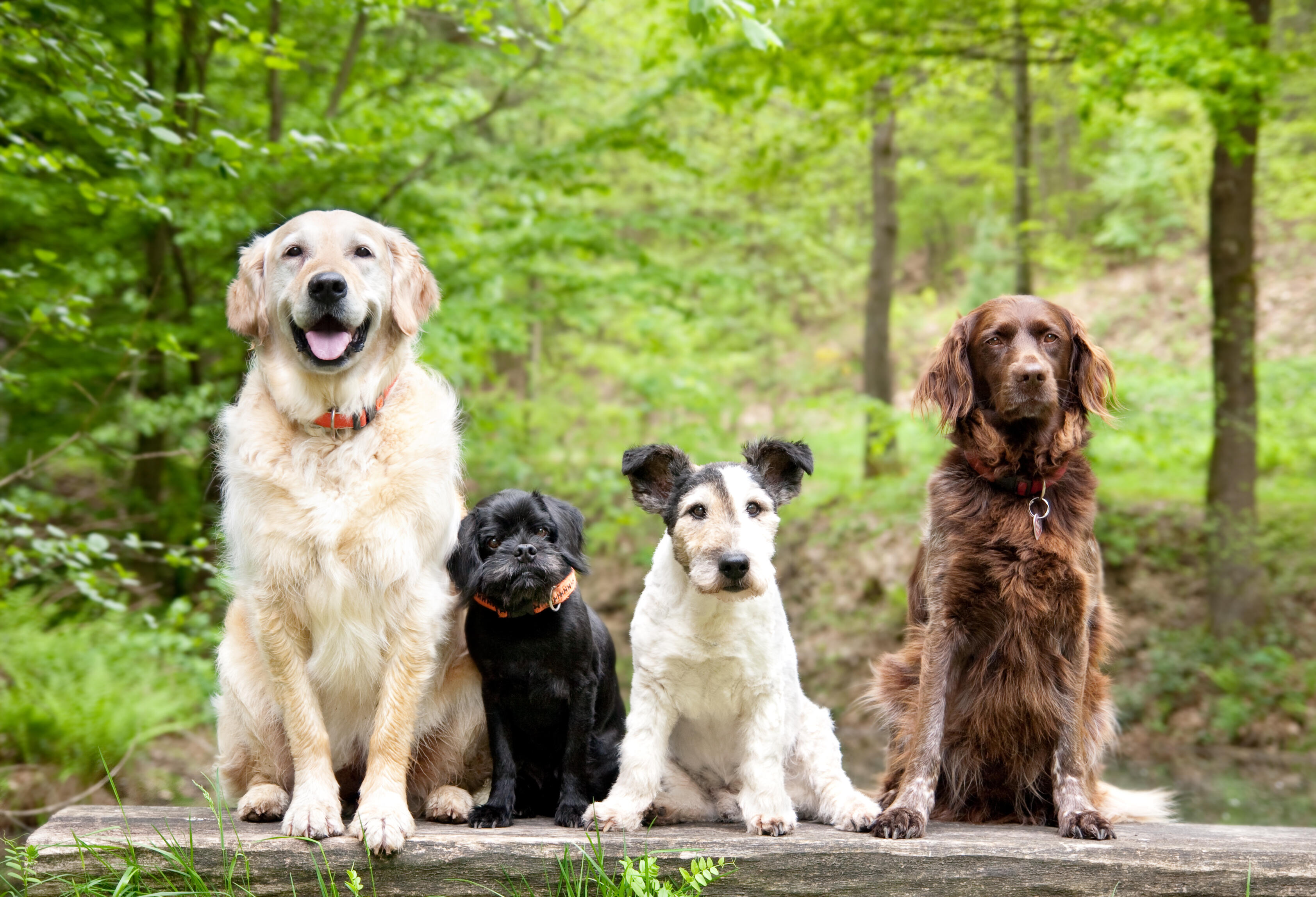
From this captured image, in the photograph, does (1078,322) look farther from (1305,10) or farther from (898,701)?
(1305,10)

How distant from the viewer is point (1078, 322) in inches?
148

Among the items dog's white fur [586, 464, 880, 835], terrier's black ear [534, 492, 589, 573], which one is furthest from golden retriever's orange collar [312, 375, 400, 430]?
dog's white fur [586, 464, 880, 835]

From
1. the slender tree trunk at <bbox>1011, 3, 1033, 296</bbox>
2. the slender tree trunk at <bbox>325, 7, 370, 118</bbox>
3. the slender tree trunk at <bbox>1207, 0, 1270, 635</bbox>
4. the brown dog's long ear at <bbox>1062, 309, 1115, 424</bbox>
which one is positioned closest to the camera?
the brown dog's long ear at <bbox>1062, 309, 1115, 424</bbox>

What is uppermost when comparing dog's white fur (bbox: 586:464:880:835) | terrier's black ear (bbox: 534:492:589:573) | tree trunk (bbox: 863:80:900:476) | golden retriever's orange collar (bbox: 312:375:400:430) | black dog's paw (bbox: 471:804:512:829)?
tree trunk (bbox: 863:80:900:476)

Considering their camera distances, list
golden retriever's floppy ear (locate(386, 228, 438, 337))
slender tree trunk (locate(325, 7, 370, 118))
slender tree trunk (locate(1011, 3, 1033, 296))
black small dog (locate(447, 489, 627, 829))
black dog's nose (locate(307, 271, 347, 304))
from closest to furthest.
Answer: black dog's nose (locate(307, 271, 347, 304))
black small dog (locate(447, 489, 627, 829))
golden retriever's floppy ear (locate(386, 228, 438, 337))
slender tree trunk (locate(325, 7, 370, 118))
slender tree trunk (locate(1011, 3, 1033, 296))

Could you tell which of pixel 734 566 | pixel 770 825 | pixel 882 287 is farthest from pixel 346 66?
pixel 882 287

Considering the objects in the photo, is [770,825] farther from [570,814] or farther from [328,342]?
[328,342]

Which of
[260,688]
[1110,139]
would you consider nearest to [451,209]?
[260,688]

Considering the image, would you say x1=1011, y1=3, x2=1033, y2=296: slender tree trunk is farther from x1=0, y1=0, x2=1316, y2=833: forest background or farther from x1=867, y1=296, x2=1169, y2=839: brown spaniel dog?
x1=867, y1=296, x2=1169, y2=839: brown spaniel dog

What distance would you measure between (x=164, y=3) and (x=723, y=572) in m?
5.17

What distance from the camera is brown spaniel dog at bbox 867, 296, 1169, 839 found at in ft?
11.3

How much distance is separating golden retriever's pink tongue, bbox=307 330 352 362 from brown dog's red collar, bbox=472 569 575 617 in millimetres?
992

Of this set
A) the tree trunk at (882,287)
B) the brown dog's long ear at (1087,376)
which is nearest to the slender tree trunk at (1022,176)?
the tree trunk at (882,287)

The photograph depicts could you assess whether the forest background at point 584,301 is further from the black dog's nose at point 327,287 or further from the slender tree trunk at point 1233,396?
the black dog's nose at point 327,287
